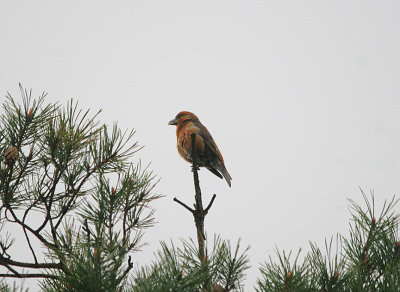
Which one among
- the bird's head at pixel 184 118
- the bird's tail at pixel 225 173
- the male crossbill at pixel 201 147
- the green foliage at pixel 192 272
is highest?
the bird's head at pixel 184 118

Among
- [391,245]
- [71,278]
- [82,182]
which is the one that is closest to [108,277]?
[71,278]

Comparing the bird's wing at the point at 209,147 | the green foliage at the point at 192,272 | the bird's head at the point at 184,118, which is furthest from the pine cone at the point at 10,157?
the bird's head at the point at 184,118

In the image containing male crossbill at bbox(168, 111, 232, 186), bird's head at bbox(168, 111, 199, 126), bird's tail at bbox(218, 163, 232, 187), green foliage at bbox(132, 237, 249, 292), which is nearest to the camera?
green foliage at bbox(132, 237, 249, 292)

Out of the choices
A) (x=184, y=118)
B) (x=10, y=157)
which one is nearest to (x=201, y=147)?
(x=184, y=118)

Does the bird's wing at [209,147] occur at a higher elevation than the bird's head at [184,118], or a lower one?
lower

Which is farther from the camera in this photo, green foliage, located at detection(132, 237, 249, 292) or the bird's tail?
the bird's tail

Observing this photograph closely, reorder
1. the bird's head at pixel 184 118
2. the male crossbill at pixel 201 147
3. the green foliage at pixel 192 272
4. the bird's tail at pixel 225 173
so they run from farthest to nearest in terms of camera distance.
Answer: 1. the bird's head at pixel 184 118
2. the bird's tail at pixel 225 173
3. the male crossbill at pixel 201 147
4. the green foliage at pixel 192 272

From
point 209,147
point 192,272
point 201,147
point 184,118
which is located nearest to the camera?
point 192,272

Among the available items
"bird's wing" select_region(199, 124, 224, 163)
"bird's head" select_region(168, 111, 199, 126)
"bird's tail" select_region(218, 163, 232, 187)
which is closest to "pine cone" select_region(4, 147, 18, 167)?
"bird's wing" select_region(199, 124, 224, 163)

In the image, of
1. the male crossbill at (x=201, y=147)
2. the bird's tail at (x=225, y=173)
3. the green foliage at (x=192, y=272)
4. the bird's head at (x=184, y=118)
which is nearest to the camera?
the green foliage at (x=192, y=272)

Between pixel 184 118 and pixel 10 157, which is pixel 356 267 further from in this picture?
pixel 184 118

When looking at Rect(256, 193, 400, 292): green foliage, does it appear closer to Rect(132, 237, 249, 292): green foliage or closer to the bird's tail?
Rect(132, 237, 249, 292): green foliage

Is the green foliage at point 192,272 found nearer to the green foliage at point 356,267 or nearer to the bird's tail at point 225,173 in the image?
the green foliage at point 356,267

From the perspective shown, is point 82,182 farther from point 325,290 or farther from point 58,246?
point 325,290
